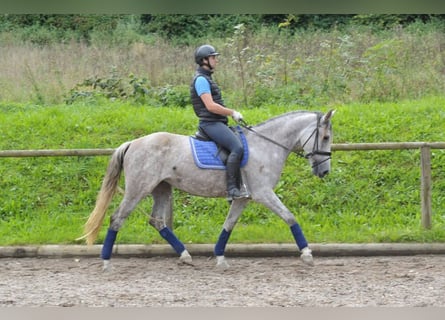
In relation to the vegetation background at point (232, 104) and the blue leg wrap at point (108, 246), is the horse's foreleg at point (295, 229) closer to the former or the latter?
the vegetation background at point (232, 104)

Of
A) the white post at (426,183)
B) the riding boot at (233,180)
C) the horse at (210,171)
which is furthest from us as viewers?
the white post at (426,183)

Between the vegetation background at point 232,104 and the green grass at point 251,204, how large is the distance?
0.05 ft

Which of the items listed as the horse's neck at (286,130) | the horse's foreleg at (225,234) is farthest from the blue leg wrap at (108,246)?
the horse's neck at (286,130)

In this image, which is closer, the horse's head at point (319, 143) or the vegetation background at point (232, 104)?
the horse's head at point (319, 143)

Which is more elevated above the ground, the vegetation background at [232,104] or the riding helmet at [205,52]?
the riding helmet at [205,52]

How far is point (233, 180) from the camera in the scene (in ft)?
20.7

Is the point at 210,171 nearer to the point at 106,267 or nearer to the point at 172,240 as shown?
the point at 172,240

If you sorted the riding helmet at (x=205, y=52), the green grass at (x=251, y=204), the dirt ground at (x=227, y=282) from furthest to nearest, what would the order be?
the green grass at (x=251, y=204)
the riding helmet at (x=205, y=52)
the dirt ground at (x=227, y=282)

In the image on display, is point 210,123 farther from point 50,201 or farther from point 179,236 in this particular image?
point 50,201

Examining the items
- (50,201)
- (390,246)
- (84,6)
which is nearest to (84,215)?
(50,201)

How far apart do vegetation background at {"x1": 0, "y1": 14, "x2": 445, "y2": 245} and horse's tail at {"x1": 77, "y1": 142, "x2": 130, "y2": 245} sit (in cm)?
60

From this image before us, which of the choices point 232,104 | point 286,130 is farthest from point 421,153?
→ point 232,104

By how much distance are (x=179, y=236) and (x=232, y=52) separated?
5.33 meters

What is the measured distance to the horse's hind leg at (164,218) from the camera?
6.59 metres
